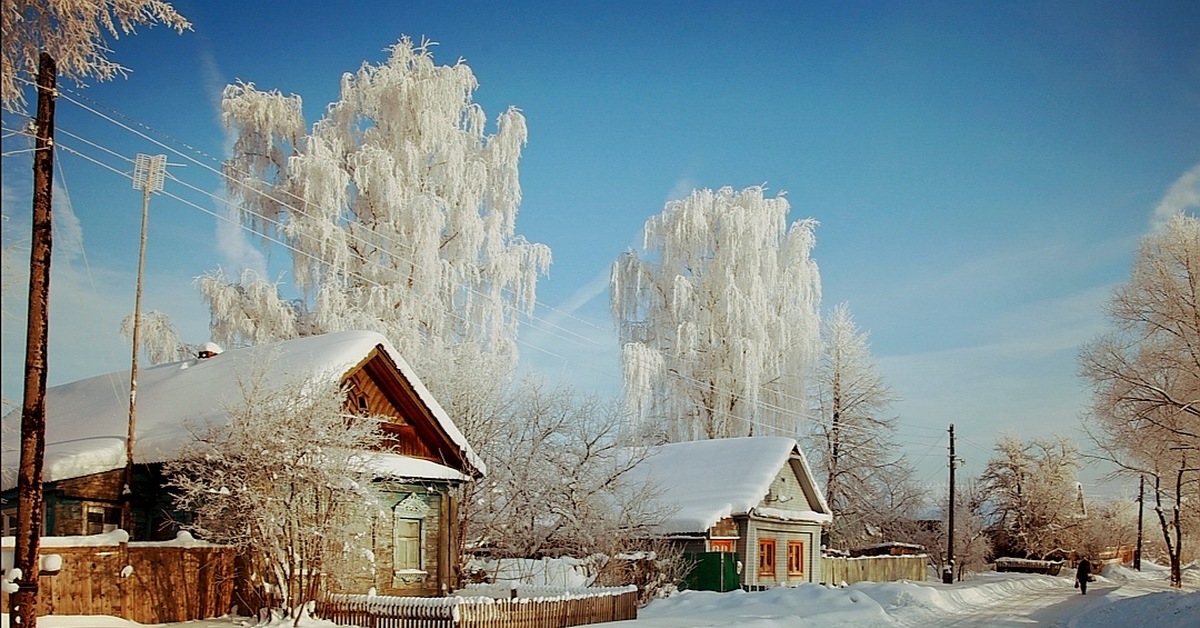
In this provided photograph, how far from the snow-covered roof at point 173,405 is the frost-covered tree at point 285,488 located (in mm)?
1227

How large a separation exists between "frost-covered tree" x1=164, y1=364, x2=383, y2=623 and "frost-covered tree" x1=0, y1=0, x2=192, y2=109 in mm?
6635

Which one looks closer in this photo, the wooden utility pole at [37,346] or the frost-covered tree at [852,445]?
the wooden utility pole at [37,346]

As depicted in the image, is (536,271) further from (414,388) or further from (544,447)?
(414,388)

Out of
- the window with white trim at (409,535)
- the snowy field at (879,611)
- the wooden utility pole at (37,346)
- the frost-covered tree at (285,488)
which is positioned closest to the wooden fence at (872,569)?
the snowy field at (879,611)

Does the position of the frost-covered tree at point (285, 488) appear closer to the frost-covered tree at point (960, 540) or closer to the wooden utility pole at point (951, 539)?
the wooden utility pole at point (951, 539)

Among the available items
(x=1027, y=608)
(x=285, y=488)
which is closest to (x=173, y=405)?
(x=285, y=488)

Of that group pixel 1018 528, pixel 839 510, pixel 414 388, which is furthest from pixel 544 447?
pixel 1018 528

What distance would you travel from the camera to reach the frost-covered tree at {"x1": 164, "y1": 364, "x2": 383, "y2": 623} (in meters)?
15.9

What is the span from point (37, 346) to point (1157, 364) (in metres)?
30.0

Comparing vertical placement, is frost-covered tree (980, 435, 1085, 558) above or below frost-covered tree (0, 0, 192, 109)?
below

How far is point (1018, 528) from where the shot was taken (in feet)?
203

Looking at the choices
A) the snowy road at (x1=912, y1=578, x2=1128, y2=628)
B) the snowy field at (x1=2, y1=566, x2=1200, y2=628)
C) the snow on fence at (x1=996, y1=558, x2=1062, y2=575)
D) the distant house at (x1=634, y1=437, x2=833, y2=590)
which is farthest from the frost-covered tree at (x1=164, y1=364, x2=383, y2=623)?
the snow on fence at (x1=996, y1=558, x2=1062, y2=575)

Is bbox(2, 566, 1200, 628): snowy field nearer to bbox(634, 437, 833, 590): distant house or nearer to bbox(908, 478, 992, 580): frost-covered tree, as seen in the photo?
bbox(634, 437, 833, 590): distant house

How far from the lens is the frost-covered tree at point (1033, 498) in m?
Result: 60.7
